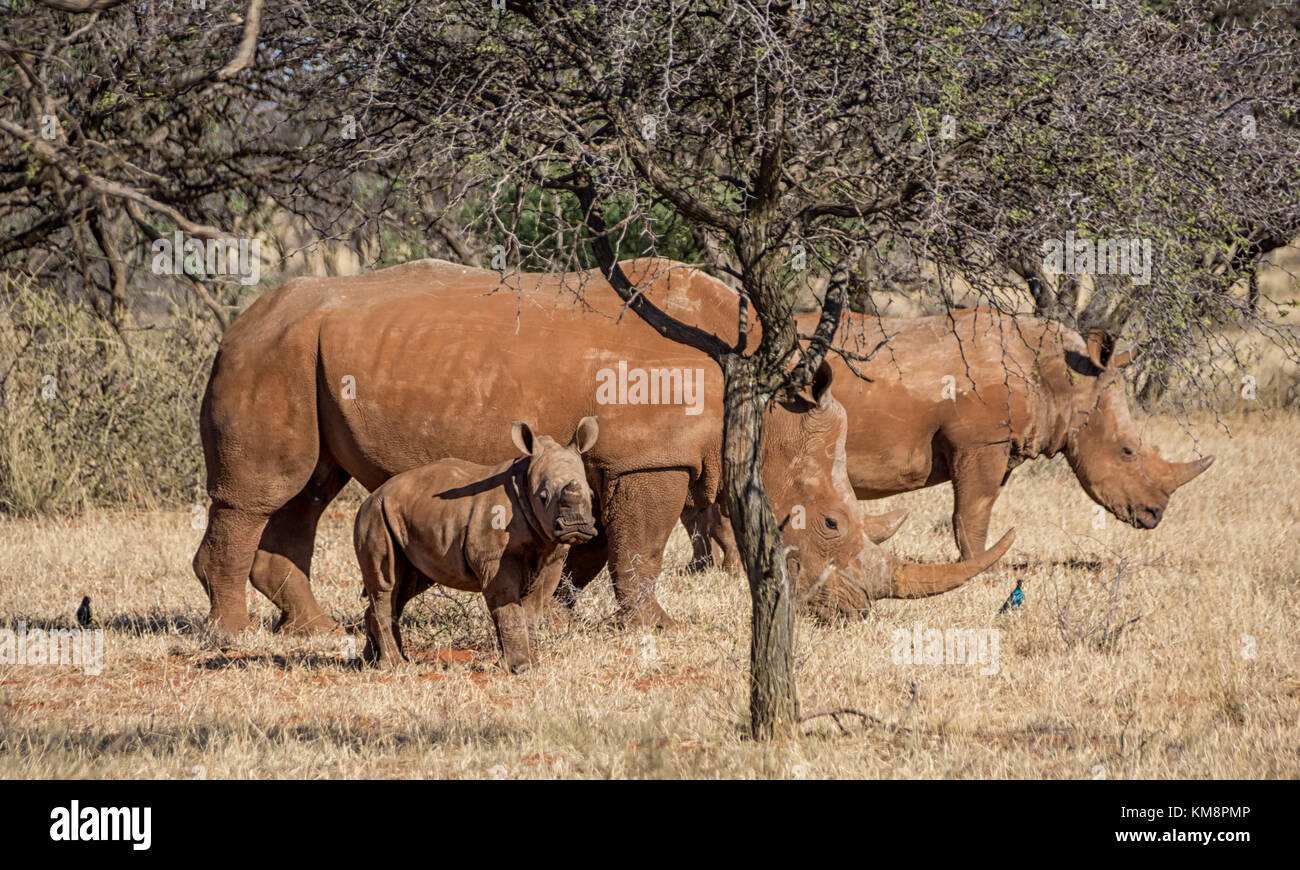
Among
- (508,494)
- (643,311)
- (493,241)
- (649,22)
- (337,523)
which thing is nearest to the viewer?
(643,311)

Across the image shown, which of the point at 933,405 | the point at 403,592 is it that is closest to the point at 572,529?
the point at 403,592

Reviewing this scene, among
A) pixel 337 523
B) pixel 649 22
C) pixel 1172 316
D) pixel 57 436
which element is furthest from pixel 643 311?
pixel 57 436

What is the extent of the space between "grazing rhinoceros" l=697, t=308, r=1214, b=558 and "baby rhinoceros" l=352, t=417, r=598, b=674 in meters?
2.62

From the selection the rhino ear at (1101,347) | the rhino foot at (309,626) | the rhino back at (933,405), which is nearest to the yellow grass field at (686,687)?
the rhino foot at (309,626)

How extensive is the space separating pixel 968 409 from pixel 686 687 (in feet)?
10.7

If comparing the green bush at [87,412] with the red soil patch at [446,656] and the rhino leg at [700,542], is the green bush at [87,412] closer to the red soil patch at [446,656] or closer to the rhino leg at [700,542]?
the rhino leg at [700,542]

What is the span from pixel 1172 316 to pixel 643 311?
1.82 m

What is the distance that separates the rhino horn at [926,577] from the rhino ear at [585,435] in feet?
5.43

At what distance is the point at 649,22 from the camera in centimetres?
567

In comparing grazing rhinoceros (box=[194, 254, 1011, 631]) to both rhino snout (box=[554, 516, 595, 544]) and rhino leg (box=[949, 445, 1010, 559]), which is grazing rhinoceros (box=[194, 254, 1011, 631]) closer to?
rhino snout (box=[554, 516, 595, 544])

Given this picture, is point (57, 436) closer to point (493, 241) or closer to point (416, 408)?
point (493, 241)

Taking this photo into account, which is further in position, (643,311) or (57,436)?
(57,436)

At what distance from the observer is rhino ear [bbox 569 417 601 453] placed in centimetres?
659

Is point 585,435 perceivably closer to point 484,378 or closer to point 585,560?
point 484,378
